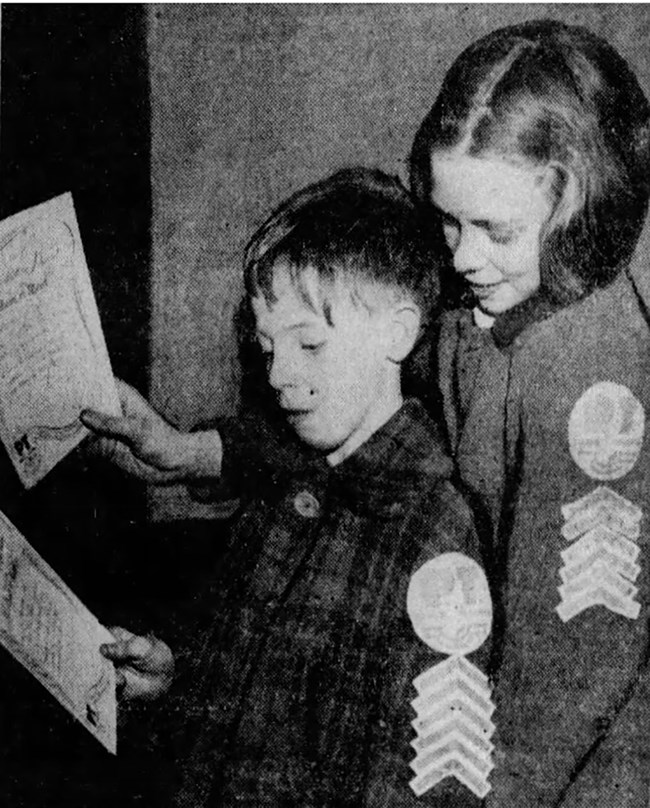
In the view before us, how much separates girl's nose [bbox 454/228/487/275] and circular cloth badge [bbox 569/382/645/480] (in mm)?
214

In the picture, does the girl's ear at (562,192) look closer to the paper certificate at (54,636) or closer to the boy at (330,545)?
the boy at (330,545)

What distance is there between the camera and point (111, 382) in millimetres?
1427

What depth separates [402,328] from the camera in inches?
53.9

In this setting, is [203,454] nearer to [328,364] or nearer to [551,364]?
[328,364]

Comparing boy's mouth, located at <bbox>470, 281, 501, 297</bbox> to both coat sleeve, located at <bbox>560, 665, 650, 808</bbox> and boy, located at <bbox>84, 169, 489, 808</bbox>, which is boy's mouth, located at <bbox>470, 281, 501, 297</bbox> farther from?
coat sleeve, located at <bbox>560, 665, 650, 808</bbox>

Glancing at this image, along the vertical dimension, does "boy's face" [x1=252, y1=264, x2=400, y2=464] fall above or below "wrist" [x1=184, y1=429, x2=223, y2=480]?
above

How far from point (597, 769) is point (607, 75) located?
861mm

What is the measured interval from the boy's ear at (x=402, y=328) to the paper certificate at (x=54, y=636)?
0.54 meters

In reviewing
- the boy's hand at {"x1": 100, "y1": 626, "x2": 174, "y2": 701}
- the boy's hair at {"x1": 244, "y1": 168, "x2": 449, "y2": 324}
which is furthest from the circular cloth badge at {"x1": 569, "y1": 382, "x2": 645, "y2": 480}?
the boy's hand at {"x1": 100, "y1": 626, "x2": 174, "y2": 701}

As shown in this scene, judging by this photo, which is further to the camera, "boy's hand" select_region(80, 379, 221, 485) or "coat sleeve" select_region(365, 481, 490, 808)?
"boy's hand" select_region(80, 379, 221, 485)

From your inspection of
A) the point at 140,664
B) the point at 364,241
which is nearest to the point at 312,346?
the point at 364,241

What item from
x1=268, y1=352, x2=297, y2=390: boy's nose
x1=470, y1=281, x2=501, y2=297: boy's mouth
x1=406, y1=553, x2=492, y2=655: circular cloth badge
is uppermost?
x1=470, y1=281, x2=501, y2=297: boy's mouth

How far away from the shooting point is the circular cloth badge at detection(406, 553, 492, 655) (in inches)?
52.3

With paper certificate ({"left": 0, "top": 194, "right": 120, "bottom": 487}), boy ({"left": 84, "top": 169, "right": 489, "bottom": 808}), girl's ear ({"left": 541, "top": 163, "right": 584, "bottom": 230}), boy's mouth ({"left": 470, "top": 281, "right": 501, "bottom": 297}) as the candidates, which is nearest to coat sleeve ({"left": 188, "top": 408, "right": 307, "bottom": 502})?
boy ({"left": 84, "top": 169, "right": 489, "bottom": 808})
